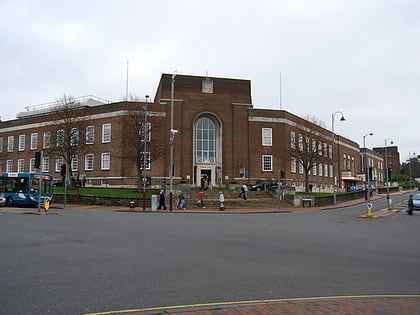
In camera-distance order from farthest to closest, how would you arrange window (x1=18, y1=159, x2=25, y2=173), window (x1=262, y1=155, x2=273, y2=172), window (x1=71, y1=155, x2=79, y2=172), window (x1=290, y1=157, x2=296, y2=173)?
window (x1=18, y1=159, x2=25, y2=173), window (x1=290, y1=157, x2=296, y2=173), window (x1=71, y1=155, x2=79, y2=172), window (x1=262, y1=155, x2=273, y2=172)

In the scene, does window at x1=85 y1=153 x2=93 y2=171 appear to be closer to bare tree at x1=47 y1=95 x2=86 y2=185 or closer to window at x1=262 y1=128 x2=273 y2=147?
bare tree at x1=47 y1=95 x2=86 y2=185

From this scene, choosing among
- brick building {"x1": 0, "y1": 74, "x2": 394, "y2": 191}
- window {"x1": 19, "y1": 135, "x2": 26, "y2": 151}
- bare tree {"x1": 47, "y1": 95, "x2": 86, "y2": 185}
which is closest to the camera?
bare tree {"x1": 47, "y1": 95, "x2": 86, "y2": 185}

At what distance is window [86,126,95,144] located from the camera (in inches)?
2039

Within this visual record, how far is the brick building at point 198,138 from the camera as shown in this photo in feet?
162

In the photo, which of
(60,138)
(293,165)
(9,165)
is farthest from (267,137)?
(9,165)

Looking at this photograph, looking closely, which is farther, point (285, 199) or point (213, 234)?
point (285, 199)

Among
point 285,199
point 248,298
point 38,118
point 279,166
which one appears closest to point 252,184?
point 279,166

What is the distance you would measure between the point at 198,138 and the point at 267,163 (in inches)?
411

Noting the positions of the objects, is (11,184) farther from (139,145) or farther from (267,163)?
(267,163)

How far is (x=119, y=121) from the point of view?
→ 4991cm

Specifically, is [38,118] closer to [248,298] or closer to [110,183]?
[110,183]

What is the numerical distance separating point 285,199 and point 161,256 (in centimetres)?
3215

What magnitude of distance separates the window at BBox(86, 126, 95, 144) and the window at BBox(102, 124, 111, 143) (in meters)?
1.87

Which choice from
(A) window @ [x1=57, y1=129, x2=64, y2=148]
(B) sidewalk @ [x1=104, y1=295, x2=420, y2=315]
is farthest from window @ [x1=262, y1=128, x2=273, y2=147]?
(B) sidewalk @ [x1=104, y1=295, x2=420, y2=315]
